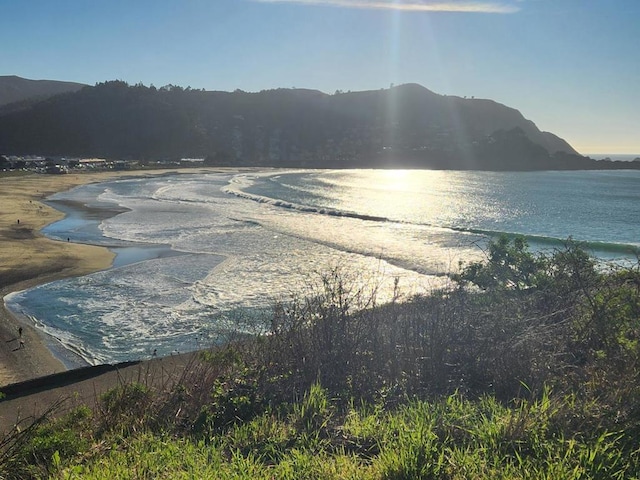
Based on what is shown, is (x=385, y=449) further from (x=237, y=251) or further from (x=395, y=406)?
(x=237, y=251)

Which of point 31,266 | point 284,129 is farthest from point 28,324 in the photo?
point 284,129

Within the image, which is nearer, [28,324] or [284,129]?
[28,324]

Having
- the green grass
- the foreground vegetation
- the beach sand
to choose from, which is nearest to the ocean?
the beach sand

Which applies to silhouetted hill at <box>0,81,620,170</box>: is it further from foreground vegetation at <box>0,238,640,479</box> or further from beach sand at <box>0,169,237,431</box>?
foreground vegetation at <box>0,238,640,479</box>

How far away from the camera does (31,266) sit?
16.8m

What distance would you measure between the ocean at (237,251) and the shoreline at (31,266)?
0.37m

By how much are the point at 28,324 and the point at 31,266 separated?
6.33m

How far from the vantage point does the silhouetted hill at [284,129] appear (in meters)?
132

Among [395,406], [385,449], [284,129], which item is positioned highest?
[284,129]

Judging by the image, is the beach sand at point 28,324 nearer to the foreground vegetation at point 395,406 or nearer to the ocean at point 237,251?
the ocean at point 237,251

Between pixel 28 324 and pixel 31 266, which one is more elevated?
pixel 31 266

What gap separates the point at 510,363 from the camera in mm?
5105

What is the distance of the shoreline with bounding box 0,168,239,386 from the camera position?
920 centimetres

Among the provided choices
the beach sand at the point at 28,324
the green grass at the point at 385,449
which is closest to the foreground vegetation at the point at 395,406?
the green grass at the point at 385,449
